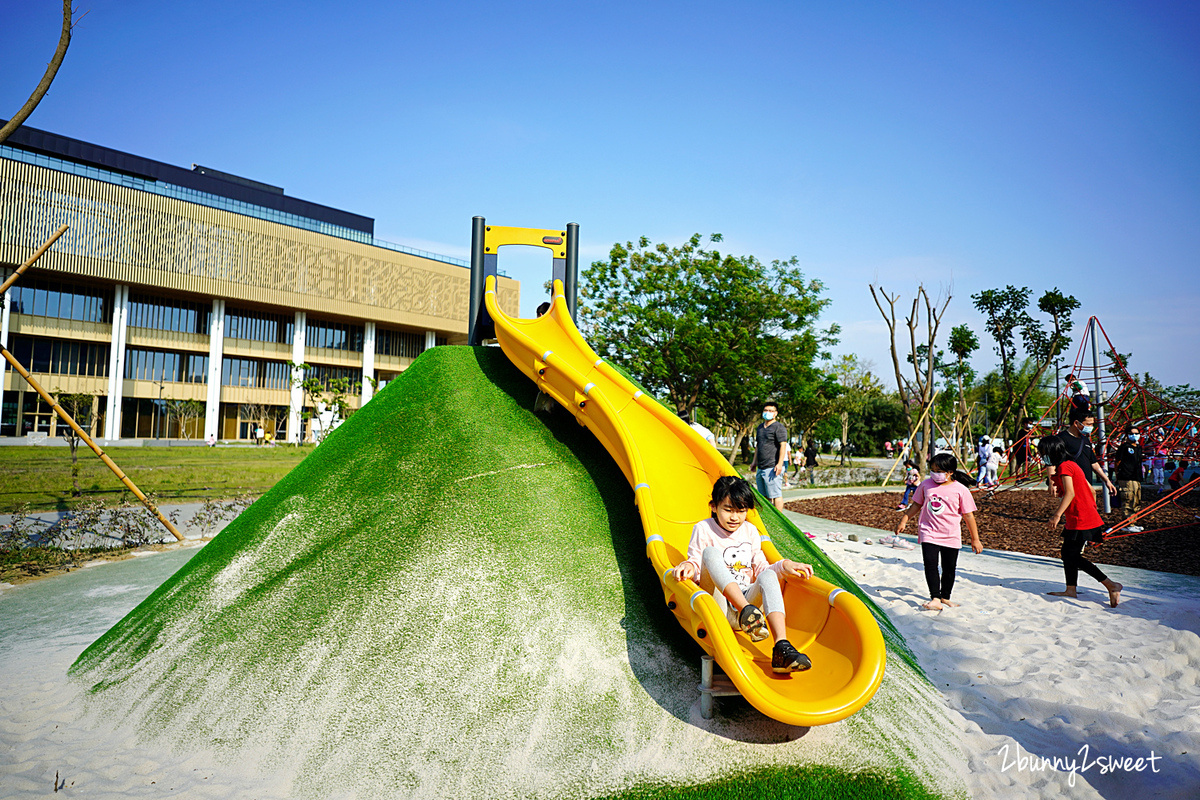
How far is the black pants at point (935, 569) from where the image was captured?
666 centimetres

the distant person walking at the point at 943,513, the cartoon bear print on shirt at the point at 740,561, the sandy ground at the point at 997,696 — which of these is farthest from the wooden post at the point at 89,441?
the distant person walking at the point at 943,513

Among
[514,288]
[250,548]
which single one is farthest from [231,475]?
[514,288]

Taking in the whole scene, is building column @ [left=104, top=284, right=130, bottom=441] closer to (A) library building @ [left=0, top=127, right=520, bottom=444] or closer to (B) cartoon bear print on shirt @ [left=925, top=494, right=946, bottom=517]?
(A) library building @ [left=0, top=127, right=520, bottom=444]

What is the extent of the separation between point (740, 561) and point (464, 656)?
6.22 ft

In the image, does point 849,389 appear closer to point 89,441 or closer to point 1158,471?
point 1158,471

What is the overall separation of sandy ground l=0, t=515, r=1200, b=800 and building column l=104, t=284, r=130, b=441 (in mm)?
43780

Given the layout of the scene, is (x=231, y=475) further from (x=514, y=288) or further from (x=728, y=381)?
(x=514, y=288)

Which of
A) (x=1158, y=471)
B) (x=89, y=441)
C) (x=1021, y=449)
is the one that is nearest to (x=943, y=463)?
(x=89, y=441)

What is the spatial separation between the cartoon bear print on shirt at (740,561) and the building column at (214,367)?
50749mm

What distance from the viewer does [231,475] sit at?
74.5 ft

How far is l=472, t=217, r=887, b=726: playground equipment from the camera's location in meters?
3.43

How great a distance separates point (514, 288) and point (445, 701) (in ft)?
186
